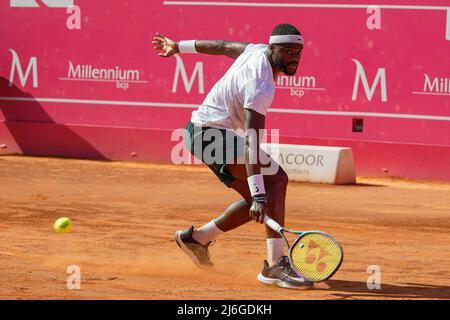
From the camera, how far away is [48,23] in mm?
17328

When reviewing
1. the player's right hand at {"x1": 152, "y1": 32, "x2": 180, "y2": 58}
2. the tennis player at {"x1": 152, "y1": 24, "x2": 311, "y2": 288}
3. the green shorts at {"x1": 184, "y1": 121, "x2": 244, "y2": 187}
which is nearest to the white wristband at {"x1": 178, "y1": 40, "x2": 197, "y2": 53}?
the player's right hand at {"x1": 152, "y1": 32, "x2": 180, "y2": 58}

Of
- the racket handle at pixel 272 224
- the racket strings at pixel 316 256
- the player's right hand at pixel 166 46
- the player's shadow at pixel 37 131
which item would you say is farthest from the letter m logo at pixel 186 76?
the racket strings at pixel 316 256

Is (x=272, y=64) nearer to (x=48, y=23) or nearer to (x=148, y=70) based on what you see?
(x=148, y=70)

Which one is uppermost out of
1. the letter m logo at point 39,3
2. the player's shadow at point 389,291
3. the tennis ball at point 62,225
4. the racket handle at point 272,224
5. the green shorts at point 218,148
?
the letter m logo at point 39,3

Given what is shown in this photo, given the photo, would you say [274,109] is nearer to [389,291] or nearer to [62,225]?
[62,225]

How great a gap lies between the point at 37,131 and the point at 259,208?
11.0 meters

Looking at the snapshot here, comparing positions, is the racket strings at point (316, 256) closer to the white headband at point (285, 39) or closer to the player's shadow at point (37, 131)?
the white headband at point (285, 39)

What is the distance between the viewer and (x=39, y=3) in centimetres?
1739

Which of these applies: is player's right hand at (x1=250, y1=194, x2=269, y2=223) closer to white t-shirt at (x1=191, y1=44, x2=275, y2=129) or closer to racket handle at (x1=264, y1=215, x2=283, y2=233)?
racket handle at (x1=264, y1=215, x2=283, y2=233)

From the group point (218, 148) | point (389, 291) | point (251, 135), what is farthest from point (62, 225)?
point (389, 291)

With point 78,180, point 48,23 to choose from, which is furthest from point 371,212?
point 48,23

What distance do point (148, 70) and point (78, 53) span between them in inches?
52.1

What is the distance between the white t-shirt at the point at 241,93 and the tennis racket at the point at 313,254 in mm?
766

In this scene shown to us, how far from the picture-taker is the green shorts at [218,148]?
6.96 metres
